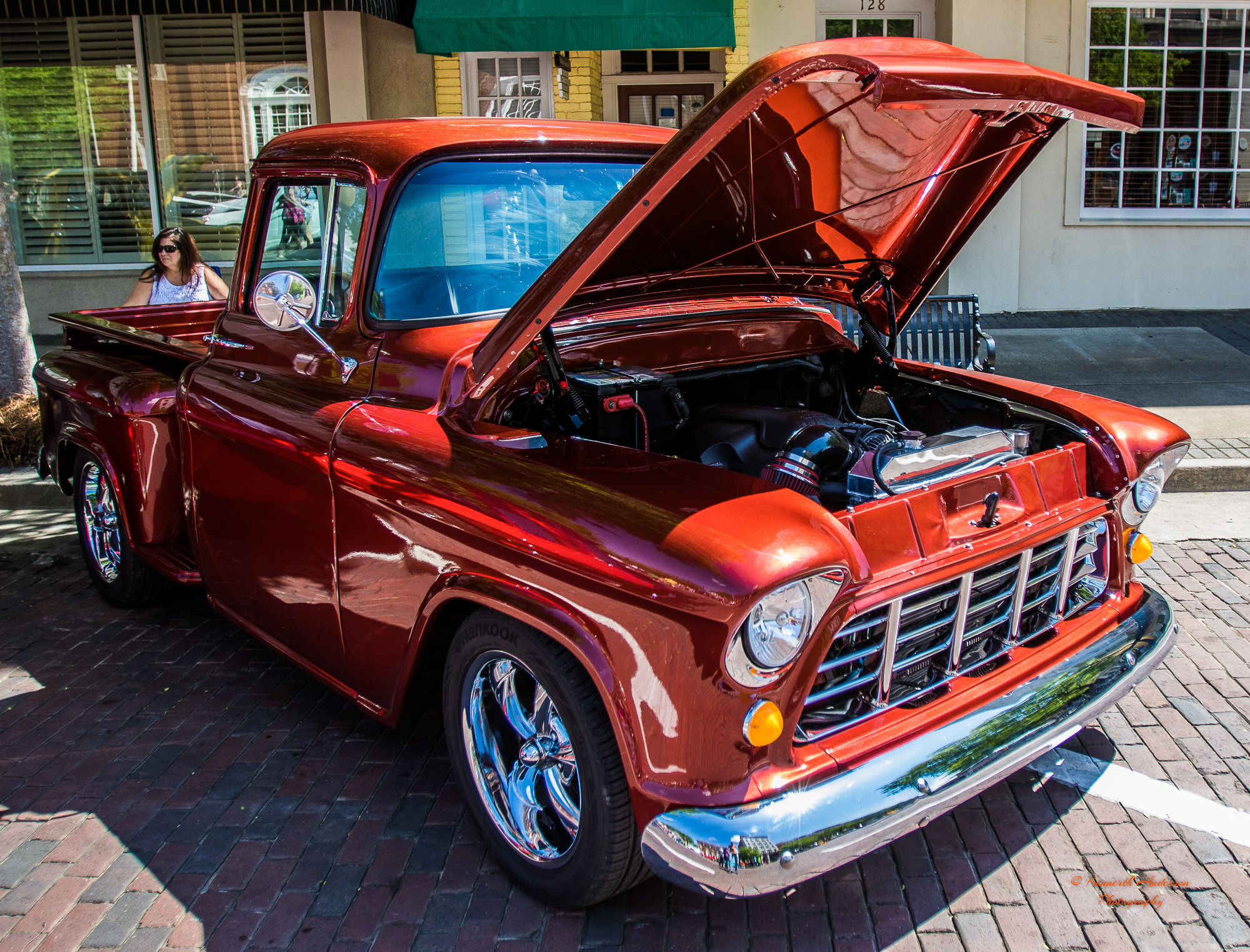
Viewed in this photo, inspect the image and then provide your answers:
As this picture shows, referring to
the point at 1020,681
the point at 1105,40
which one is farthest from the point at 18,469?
the point at 1105,40

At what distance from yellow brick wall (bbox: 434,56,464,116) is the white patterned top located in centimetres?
524

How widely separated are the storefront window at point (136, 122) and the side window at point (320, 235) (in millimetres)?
7968

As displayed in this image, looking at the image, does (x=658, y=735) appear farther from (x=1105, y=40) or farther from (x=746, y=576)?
(x=1105, y=40)

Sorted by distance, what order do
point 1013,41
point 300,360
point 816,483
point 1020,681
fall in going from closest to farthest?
1. point 1020,681
2. point 816,483
3. point 300,360
4. point 1013,41

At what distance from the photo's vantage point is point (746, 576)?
79.8 inches

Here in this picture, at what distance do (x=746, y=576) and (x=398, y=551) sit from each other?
1101mm

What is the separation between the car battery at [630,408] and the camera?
297 centimetres

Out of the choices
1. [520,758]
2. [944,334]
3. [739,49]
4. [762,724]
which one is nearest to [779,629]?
[762,724]

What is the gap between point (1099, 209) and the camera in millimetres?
11250

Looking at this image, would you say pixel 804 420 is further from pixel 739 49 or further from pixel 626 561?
pixel 739 49

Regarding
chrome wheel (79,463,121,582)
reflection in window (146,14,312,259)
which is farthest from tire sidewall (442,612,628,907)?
reflection in window (146,14,312,259)

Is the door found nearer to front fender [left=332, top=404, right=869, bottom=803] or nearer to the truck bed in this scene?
front fender [left=332, top=404, right=869, bottom=803]

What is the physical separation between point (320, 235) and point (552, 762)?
1.83 m

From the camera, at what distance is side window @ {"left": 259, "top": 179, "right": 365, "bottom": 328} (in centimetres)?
315
